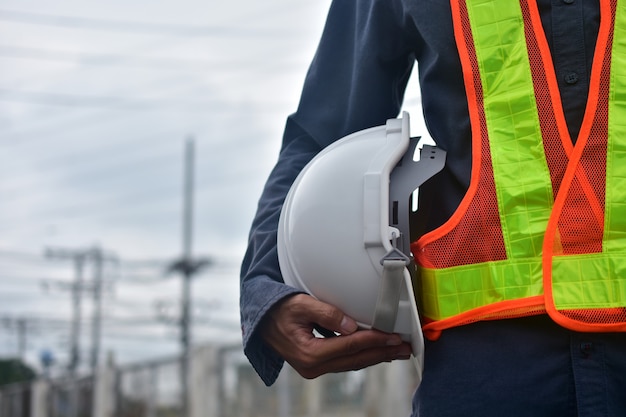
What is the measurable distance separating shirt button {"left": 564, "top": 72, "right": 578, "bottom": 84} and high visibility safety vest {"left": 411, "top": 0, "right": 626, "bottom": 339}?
18mm

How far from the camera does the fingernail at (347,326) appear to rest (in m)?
1.60

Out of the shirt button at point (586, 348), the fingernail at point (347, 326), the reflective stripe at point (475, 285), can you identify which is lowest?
the fingernail at point (347, 326)

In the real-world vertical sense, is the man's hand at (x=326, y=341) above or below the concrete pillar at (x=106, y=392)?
above

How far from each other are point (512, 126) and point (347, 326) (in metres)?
0.40

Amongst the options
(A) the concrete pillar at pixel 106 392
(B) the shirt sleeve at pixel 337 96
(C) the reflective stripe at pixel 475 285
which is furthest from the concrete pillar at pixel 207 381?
(C) the reflective stripe at pixel 475 285

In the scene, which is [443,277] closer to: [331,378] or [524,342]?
[524,342]

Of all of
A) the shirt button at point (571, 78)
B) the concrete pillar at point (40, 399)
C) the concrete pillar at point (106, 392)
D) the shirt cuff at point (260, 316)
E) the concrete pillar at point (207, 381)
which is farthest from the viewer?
the concrete pillar at point (40, 399)

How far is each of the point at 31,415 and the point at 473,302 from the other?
22267 mm

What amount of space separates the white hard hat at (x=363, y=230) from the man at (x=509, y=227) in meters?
0.04

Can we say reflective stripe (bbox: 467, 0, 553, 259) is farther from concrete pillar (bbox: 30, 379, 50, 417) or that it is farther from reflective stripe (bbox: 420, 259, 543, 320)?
concrete pillar (bbox: 30, 379, 50, 417)

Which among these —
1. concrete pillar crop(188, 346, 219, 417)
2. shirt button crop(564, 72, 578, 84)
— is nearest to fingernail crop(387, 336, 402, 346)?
shirt button crop(564, 72, 578, 84)

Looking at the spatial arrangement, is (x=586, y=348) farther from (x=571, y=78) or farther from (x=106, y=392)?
(x=106, y=392)

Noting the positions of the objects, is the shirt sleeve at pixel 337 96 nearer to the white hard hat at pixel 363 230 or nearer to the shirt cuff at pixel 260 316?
the shirt cuff at pixel 260 316

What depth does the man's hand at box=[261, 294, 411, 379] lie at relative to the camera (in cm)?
158
